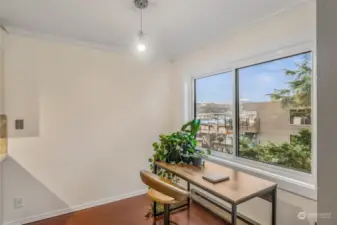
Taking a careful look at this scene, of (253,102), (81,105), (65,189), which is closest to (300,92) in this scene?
(253,102)

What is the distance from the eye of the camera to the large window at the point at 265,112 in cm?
195

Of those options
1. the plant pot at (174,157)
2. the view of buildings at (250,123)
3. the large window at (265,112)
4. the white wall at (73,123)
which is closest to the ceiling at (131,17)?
the white wall at (73,123)

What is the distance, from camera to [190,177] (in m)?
1.89

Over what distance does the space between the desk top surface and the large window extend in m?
0.50

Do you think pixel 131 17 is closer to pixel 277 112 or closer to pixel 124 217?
pixel 277 112

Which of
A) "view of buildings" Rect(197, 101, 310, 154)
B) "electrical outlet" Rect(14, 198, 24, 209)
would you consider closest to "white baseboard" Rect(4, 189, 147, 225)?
"electrical outlet" Rect(14, 198, 24, 209)

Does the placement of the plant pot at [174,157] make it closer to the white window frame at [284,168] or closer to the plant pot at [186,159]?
the plant pot at [186,159]

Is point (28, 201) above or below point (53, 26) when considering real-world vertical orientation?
below

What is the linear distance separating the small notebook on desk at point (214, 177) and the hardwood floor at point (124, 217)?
92cm

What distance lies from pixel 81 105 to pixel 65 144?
1.83 feet
